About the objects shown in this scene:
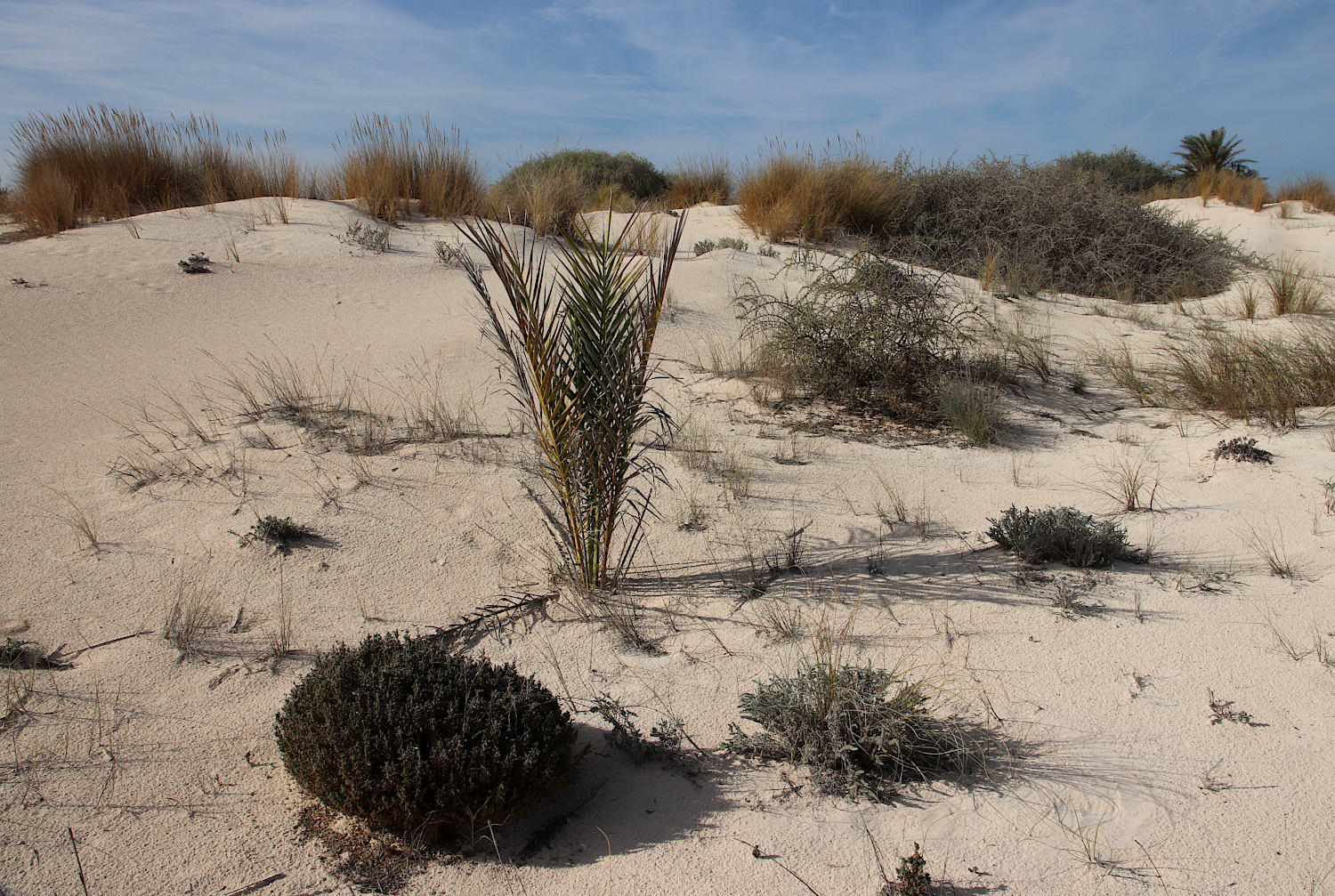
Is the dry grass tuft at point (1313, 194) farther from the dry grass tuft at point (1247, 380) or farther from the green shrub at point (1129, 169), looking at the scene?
the dry grass tuft at point (1247, 380)

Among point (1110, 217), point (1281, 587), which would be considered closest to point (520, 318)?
point (1281, 587)

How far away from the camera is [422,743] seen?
2.26 meters

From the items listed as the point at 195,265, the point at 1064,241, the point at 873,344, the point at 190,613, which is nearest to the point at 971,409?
the point at 873,344

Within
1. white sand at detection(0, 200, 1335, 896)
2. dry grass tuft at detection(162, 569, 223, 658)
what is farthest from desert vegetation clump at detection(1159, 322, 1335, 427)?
dry grass tuft at detection(162, 569, 223, 658)

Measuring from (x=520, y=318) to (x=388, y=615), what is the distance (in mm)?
1465

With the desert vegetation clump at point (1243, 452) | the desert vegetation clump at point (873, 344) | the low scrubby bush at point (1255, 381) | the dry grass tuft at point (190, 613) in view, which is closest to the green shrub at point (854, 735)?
the dry grass tuft at point (190, 613)

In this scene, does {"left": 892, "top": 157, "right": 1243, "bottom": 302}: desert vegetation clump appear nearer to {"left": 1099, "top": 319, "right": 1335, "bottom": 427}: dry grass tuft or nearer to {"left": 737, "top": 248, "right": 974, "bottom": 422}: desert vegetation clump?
{"left": 1099, "top": 319, "right": 1335, "bottom": 427}: dry grass tuft

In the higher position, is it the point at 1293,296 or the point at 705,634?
the point at 1293,296

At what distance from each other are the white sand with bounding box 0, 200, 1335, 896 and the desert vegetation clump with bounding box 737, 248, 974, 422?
0.45 meters

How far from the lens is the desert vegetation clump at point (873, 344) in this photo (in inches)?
234

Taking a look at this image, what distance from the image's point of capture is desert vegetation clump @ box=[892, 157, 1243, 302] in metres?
10.1

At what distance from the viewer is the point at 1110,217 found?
10.6m

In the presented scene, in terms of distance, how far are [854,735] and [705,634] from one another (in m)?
0.92

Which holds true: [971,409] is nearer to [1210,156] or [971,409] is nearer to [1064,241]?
[1064,241]
